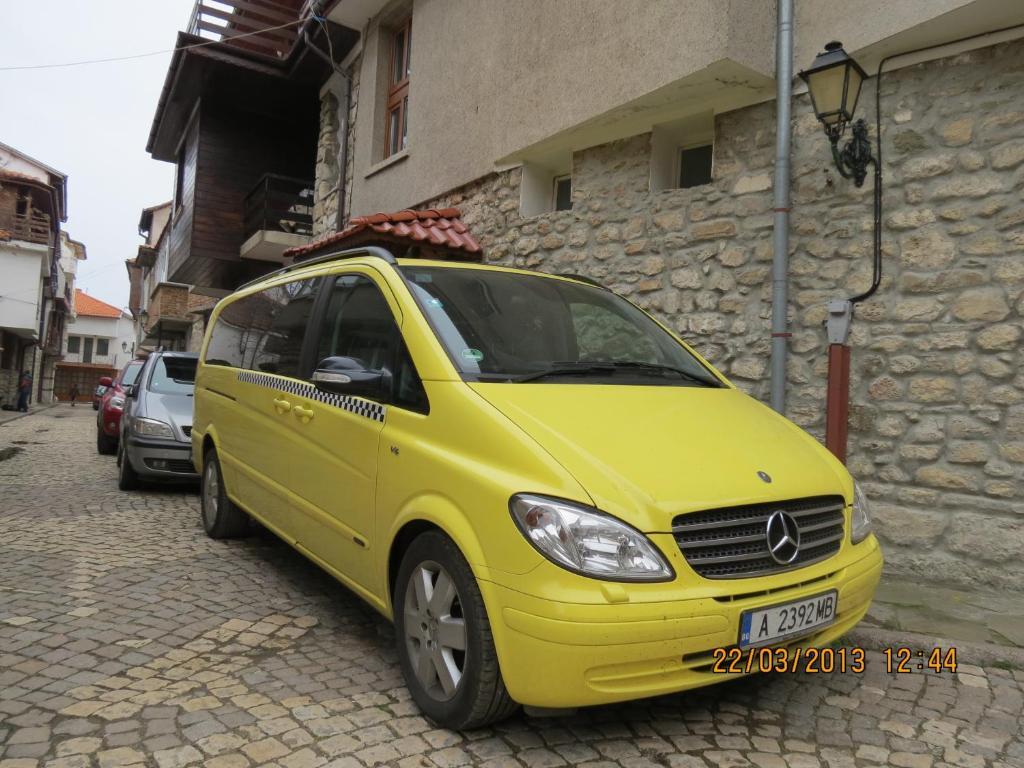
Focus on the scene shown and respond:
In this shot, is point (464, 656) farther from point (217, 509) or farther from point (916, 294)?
point (916, 294)

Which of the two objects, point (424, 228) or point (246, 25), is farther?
point (246, 25)

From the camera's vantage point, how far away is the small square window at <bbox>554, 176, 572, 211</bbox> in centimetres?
813

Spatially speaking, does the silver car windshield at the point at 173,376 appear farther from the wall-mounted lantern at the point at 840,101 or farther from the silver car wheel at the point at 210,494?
the wall-mounted lantern at the point at 840,101

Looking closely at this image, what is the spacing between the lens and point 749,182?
590cm

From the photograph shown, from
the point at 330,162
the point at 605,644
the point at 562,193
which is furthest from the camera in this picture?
the point at 330,162

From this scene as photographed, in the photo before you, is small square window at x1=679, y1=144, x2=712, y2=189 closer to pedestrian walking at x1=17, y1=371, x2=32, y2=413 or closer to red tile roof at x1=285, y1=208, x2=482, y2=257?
red tile roof at x1=285, y1=208, x2=482, y2=257

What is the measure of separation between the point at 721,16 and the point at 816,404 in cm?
287

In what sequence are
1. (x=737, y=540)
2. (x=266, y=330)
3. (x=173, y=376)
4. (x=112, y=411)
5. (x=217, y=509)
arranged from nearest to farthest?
1. (x=737, y=540)
2. (x=266, y=330)
3. (x=217, y=509)
4. (x=173, y=376)
5. (x=112, y=411)

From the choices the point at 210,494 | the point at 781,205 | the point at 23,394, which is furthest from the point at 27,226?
the point at 781,205

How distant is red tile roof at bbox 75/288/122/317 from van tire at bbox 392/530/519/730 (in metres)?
72.5

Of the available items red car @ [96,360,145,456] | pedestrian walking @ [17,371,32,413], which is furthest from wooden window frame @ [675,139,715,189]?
pedestrian walking @ [17,371,32,413]

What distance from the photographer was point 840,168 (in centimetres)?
520

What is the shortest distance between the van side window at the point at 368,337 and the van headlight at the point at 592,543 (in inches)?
31.5

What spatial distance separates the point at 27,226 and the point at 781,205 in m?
38.2
